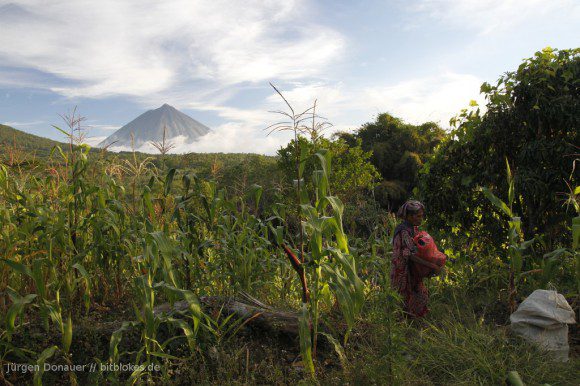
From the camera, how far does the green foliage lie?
1923 cm

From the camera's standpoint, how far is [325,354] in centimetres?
312

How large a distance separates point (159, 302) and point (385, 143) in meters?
18.4

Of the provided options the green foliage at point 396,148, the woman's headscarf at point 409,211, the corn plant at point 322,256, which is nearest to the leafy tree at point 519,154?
the woman's headscarf at point 409,211

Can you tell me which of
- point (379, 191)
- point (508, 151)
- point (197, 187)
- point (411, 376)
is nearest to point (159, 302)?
point (197, 187)

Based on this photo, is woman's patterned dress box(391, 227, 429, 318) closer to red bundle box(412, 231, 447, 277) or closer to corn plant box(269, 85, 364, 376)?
red bundle box(412, 231, 447, 277)

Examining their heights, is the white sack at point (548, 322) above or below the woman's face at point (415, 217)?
below

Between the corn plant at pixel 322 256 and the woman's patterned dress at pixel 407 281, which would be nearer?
the corn plant at pixel 322 256

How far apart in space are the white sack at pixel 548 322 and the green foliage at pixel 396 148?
15.4 m

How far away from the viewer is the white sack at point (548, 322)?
299 cm

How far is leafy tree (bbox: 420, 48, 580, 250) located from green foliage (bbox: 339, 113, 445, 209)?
13.3 meters

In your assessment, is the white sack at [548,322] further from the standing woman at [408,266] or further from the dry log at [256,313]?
the dry log at [256,313]

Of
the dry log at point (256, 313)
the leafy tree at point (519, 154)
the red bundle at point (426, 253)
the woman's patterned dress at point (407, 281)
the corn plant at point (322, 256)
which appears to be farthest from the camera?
the leafy tree at point (519, 154)

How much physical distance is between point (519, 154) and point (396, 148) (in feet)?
55.5

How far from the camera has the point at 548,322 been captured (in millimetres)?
2994
